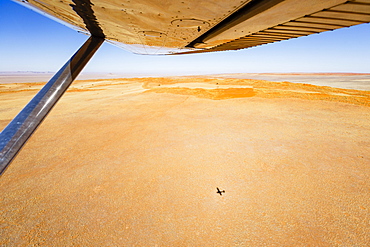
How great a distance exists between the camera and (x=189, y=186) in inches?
152

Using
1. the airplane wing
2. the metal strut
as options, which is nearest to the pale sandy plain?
the metal strut

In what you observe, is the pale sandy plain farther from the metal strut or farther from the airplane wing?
the airplane wing

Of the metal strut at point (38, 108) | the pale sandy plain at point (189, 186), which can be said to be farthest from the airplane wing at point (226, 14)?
the pale sandy plain at point (189, 186)

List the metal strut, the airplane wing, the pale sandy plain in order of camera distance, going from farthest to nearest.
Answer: the pale sandy plain → the metal strut → the airplane wing

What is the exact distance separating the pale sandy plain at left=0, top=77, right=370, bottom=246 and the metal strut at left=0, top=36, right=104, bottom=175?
7.85 feet

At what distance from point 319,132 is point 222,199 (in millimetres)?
5703

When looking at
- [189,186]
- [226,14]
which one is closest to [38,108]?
[226,14]

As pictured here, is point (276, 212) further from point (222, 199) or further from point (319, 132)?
point (319, 132)

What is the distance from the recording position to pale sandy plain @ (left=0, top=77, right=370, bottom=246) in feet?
9.07

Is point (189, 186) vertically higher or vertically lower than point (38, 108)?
lower

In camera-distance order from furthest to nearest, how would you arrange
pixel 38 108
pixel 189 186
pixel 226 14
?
pixel 189 186, pixel 38 108, pixel 226 14

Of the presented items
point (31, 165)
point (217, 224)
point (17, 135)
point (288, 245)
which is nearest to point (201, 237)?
point (217, 224)

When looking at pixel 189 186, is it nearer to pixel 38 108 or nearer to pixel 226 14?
pixel 38 108

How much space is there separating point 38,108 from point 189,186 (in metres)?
3.34
